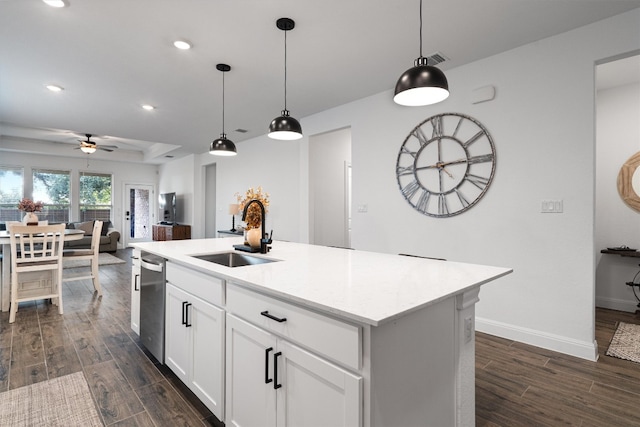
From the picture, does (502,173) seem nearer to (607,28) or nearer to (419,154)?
(419,154)

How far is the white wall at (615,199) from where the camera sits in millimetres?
3760

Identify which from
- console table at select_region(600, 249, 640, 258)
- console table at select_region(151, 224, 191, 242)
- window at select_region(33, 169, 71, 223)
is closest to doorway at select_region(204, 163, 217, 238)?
console table at select_region(151, 224, 191, 242)

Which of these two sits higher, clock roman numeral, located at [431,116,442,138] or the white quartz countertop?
clock roman numeral, located at [431,116,442,138]

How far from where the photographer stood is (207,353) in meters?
1.74

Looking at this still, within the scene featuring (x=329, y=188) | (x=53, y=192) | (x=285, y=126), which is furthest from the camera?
(x=53, y=192)

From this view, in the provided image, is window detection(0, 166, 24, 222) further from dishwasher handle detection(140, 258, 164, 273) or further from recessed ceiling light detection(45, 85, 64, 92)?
dishwasher handle detection(140, 258, 164, 273)

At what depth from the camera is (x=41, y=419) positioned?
5.81 feet

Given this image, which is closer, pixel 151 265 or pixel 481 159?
pixel 151 265

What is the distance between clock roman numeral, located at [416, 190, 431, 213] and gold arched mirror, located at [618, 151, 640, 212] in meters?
2.47

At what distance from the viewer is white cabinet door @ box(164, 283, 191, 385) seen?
6.38 ft

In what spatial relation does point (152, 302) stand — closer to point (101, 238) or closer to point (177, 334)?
point (177, 334)

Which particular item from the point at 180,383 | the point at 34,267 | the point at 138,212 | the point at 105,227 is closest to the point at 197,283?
the point at 180,383

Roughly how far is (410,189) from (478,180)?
0.75 meters

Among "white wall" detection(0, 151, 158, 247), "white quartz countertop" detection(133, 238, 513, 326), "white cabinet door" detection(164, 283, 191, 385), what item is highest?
"white wall" detection(0, 151, 158, 247)
